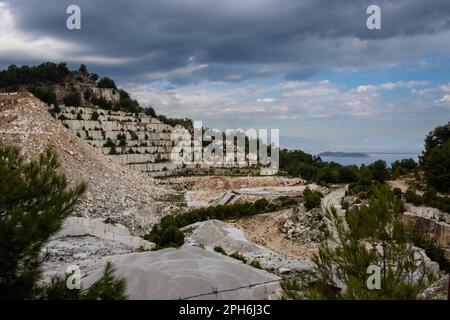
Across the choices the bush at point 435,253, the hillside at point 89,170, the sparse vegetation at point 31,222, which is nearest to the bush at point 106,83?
the hillside at point 89,170

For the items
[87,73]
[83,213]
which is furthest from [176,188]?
[87,73]

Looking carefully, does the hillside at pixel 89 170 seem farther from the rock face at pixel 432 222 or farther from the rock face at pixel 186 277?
the rock face at pixel 432 222

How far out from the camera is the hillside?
2912 centimetres

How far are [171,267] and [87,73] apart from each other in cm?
7307

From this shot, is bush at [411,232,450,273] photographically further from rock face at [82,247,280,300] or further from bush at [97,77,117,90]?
bush at [97,77,117,90]

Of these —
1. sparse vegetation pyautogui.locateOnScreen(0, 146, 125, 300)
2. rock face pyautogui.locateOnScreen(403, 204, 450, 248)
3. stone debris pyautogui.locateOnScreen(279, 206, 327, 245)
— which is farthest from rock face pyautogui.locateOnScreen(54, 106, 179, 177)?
sparse vegetation pyautogui.locateOnScreen(0, 146, 125, 300)

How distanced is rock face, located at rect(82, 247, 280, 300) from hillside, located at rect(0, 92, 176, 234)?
556 inches

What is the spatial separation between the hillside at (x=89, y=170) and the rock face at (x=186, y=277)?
46.4 feet

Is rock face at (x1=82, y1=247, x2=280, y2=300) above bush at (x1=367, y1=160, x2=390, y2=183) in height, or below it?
below

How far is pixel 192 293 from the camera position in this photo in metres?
10.7

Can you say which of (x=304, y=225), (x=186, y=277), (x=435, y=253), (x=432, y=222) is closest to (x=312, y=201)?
(x=304, y=225)

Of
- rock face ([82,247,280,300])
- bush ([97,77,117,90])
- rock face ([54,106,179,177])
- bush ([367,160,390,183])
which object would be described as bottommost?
rock face ([82,247,280,300])

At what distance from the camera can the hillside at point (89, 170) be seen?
29125 mm
